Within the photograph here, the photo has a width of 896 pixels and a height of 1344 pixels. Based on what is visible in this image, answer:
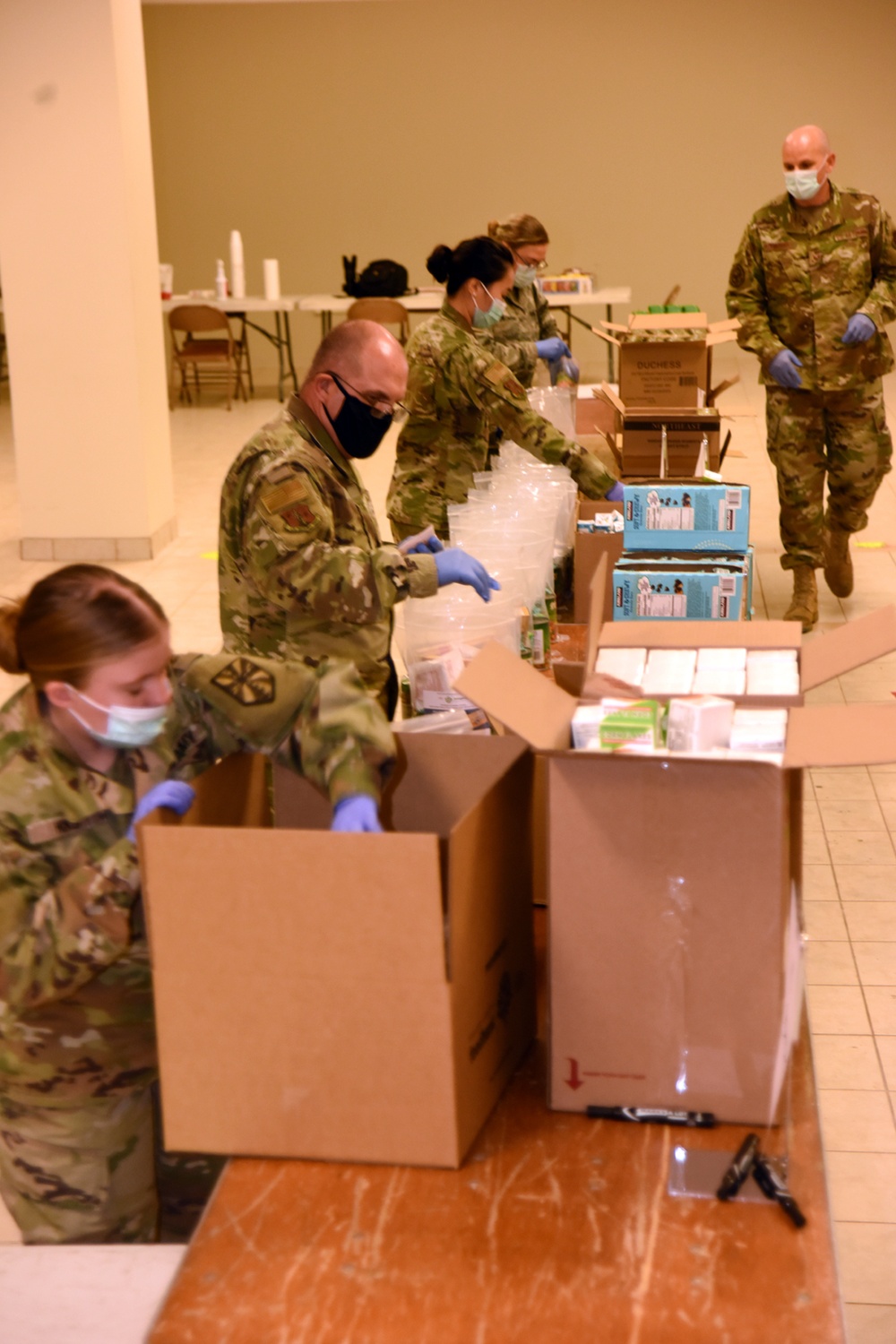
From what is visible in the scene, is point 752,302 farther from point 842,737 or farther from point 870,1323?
point 842,737

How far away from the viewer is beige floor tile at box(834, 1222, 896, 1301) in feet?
7.93

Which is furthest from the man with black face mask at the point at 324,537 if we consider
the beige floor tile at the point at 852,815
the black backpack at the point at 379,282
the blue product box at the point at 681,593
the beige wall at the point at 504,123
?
the beige wall at the point at 504,123

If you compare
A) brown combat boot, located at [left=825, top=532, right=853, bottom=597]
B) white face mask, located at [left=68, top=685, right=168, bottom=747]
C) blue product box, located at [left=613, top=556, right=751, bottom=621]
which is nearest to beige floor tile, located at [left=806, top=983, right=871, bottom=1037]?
blue product box, located at [left=613, top=556, right=751, bottom=621]

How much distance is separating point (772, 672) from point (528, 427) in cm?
211

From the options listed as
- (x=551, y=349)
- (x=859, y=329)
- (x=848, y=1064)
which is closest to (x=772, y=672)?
(x=848, y=1064)

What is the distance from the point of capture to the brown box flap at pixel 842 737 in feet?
4.60

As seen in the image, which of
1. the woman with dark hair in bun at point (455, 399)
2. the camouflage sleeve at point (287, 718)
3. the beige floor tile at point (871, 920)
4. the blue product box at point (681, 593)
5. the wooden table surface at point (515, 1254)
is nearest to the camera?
the wooden table surface at point (515, 1254)

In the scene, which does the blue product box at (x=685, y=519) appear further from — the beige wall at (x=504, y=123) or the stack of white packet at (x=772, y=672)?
the beige wall at (x=504, y=123)

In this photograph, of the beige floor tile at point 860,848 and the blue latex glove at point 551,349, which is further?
the blue latex glove at point 551,349

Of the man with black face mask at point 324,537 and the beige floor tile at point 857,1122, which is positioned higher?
Answer: the man with black face mask at point 324,537

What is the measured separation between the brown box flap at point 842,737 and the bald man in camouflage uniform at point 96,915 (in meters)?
0.48

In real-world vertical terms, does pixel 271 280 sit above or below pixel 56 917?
above

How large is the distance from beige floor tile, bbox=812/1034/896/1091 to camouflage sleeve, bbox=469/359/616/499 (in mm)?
1485

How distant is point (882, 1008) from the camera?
3.23 m
